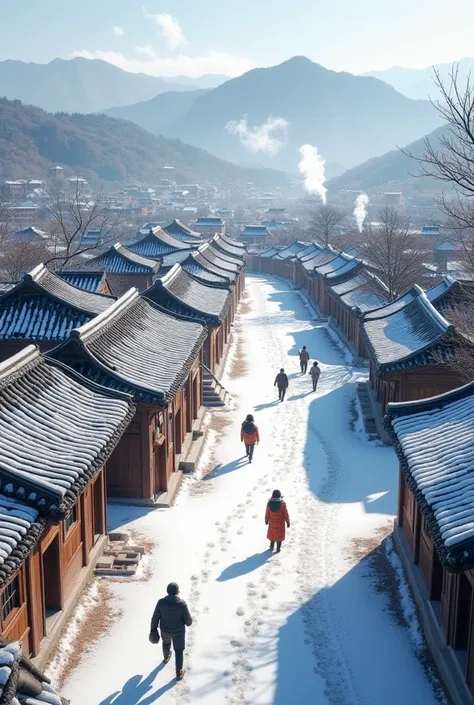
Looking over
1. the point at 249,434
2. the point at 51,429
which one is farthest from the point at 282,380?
the point at 51,429

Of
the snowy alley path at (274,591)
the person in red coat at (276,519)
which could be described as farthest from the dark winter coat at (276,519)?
the snowy alley path at (274,591)

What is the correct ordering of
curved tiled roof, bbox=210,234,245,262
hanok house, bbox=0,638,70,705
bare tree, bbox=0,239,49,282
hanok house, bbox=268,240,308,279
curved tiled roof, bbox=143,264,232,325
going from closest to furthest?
hanok house, bbox=0,638,70,705 < curved tiled roof, bbox=143,264,232,325 < bare tree, bbox=0,239,49,282 < curved tiled roof, bbox=210,234,245,262 < hanok house, bbox=268,240,308,279

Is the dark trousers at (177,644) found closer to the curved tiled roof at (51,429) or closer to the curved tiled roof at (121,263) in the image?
the curved tiled roof at (51,429)

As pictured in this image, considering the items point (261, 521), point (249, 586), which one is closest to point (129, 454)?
point (261, 521)

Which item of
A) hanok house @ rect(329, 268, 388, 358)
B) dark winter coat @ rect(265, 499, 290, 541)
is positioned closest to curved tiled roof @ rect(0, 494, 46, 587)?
dark winter coat @ rect(265, 499, 290, 541)

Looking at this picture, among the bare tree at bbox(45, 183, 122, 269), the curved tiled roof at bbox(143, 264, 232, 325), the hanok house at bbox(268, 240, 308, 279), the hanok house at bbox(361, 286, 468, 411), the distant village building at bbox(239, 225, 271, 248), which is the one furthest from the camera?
the distant village building at bbox(239, 225, 271, 248)

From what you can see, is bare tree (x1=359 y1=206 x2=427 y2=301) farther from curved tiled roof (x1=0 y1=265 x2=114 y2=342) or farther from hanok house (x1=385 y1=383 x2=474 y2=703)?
hanok house (x1=385 y1=383 x2=474 y2=703)
